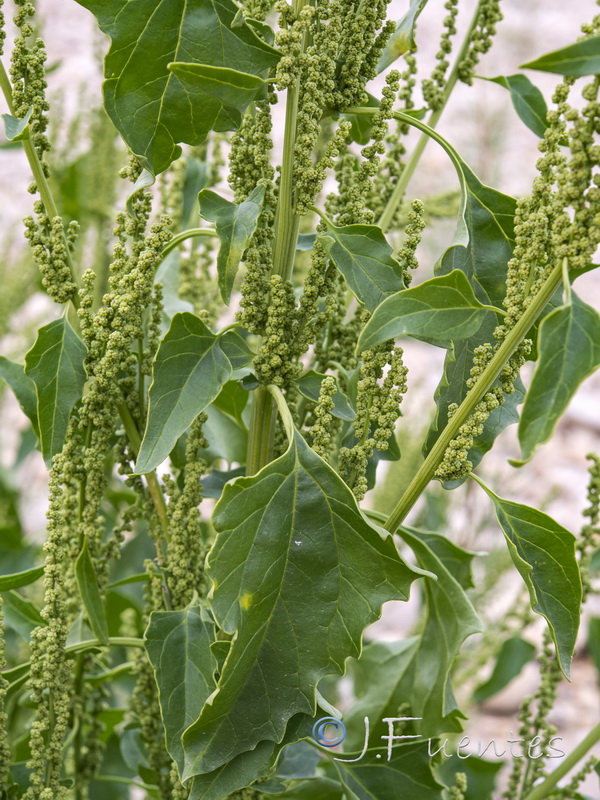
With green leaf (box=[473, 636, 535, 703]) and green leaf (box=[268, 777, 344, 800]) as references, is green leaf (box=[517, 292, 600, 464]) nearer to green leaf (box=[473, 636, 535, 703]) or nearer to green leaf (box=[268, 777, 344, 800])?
green leaf (box=[268, 777, 344, 800])

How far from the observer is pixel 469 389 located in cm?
54

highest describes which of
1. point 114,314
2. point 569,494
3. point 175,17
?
point 569,494

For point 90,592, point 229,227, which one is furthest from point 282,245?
point 90,592

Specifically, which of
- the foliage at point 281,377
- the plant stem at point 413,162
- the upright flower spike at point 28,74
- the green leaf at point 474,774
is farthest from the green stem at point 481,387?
the green leaf at point 474,774

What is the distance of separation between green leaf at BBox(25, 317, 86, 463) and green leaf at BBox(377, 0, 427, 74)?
0.90 ft

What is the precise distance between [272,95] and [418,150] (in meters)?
0.18

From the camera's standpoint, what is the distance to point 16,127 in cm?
53

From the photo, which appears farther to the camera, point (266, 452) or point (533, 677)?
point (533, 677)

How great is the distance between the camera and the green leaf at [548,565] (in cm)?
51

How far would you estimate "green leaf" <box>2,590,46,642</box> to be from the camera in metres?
0.64

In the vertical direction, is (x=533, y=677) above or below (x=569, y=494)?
below

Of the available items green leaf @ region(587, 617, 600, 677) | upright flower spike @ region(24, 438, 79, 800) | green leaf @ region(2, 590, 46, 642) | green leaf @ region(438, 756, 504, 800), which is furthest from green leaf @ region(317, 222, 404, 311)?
green leaf @ region(587, 617, 600, 677)

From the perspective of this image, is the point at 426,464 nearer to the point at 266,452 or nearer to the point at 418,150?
the point at 266,452

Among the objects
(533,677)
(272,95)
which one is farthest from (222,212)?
(533,677)
